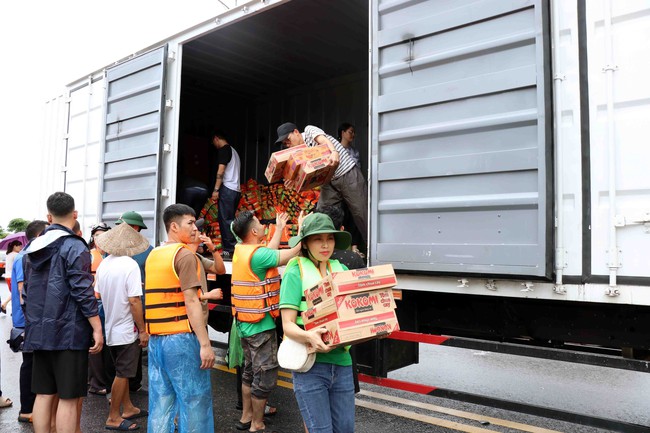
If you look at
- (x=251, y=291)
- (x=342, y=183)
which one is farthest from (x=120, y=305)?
(x=342, y=183)

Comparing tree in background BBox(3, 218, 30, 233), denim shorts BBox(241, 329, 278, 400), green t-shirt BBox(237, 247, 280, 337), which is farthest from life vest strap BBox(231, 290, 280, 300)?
tree in background BBox(3, 218, 30, 233)

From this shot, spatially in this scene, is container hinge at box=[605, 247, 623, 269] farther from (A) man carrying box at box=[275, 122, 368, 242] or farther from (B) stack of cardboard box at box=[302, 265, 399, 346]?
(A) man carrying box at box=[275, 122, 368, 242]

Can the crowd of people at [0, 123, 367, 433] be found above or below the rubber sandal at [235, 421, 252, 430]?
above

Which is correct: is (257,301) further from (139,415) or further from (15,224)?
(15,224)

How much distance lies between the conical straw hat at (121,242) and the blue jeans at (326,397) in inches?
94.3

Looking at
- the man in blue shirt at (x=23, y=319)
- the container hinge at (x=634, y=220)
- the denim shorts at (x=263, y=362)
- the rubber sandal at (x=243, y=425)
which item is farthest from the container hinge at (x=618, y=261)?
the man in blue shirt at (x=23, y=319)

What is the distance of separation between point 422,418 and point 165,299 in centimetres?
252

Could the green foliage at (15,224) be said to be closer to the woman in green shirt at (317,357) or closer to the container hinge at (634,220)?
the woman in green shirt at (317,357)

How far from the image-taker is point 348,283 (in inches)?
96.1

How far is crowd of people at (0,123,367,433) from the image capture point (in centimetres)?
269

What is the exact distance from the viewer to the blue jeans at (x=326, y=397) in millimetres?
2582

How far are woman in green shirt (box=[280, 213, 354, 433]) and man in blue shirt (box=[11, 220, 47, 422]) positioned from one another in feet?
9.93

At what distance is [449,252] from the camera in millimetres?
3334

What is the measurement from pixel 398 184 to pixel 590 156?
1.23 metres
